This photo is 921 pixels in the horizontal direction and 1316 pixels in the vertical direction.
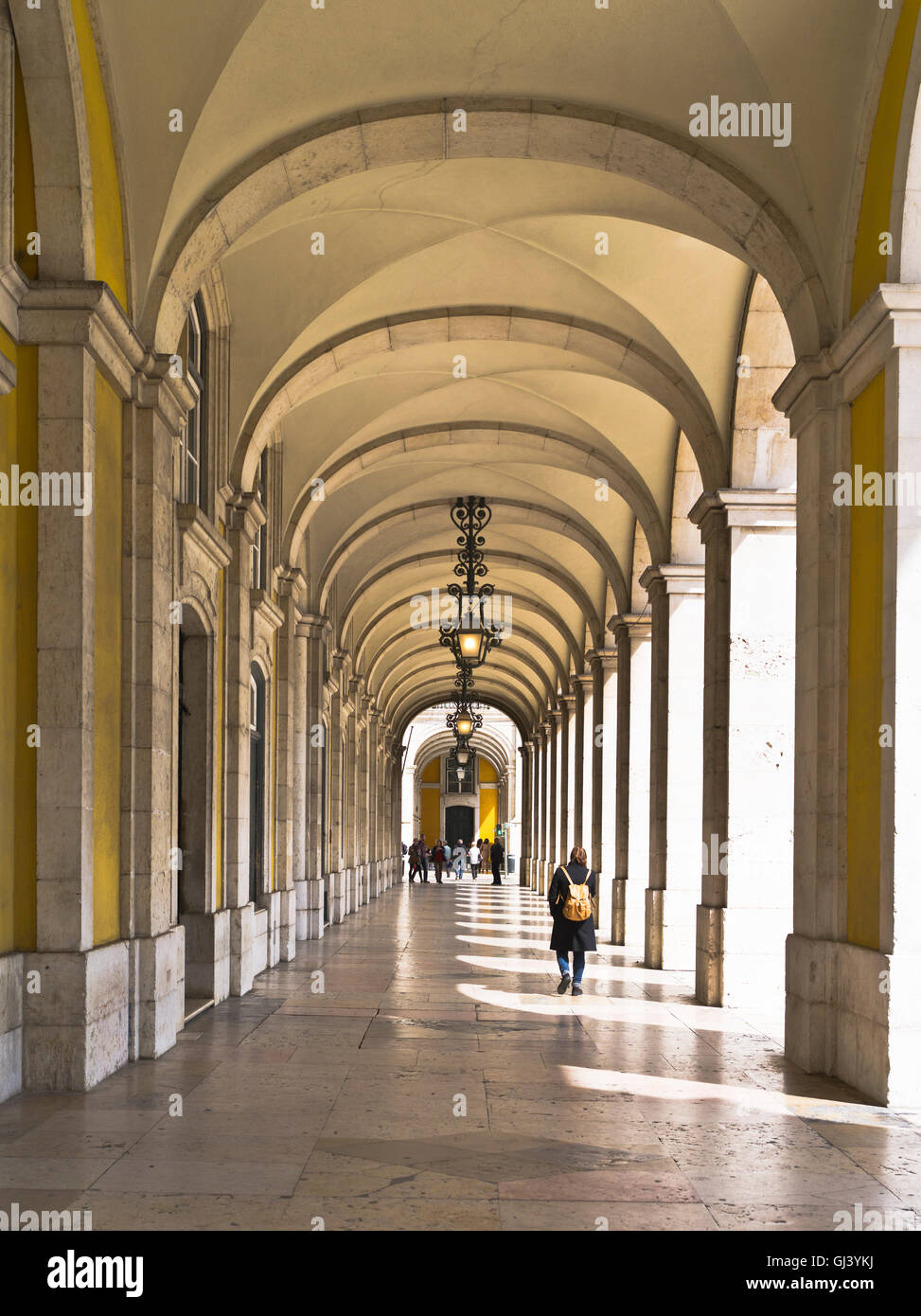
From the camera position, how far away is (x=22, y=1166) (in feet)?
17.6

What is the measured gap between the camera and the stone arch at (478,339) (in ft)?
40.1

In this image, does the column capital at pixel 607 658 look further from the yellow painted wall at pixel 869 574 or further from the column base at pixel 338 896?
the yellow painted wall at pixel 869 574

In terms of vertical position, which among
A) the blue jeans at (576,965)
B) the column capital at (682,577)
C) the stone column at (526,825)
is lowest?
the stone column at (526,825)

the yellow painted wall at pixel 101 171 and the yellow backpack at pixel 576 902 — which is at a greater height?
the yellow painted wall at pixel 101 171

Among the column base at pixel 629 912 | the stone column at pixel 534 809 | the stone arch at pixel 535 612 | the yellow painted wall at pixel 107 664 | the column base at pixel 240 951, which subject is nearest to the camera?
the yellow painted wall at pixel 107 664

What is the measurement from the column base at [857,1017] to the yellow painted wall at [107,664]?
4.26m

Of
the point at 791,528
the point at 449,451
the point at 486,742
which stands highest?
the point at 449,451

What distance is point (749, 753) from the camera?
36.5ft

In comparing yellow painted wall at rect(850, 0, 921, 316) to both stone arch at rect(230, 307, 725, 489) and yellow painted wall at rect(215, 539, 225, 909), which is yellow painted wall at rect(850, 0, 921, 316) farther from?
yellow painted wall at rect(215, 539, 225, 909)

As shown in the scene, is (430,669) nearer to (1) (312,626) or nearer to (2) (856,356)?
(1) (312,626)

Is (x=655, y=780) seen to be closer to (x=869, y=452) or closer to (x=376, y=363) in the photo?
(x=376, y=363)

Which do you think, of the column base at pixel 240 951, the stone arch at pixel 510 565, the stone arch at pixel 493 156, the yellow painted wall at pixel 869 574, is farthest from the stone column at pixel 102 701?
the stone arch at pixel 510 565
